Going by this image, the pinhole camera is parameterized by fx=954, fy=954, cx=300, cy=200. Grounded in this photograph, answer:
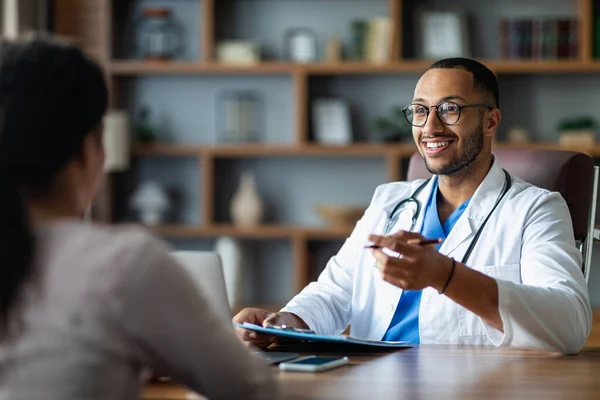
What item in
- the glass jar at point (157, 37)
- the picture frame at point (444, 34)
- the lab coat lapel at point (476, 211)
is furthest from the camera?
the glass jar at point (157, 37)

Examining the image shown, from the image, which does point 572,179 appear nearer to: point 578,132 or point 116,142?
point 578,132

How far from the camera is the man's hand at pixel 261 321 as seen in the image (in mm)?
1794

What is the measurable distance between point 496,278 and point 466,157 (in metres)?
0.50

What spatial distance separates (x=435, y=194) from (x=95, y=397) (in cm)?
160

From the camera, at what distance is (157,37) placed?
5.16m

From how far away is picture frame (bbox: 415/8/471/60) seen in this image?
501 cm

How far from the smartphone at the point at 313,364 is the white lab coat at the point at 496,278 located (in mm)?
411

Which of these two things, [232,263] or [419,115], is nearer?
[419,115]

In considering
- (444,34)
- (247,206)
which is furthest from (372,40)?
(247,206)

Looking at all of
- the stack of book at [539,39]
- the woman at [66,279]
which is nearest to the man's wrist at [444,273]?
the woman at [66,279]

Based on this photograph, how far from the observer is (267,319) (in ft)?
6.46

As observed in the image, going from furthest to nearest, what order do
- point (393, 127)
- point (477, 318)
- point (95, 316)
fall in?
point (393, 127) < point (477, 318) < point (95, 316)

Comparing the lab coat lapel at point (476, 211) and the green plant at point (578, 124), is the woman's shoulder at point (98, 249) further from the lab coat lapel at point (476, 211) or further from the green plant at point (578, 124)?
the green plant at point (578, 124)

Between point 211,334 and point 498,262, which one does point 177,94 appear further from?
point 211,334
